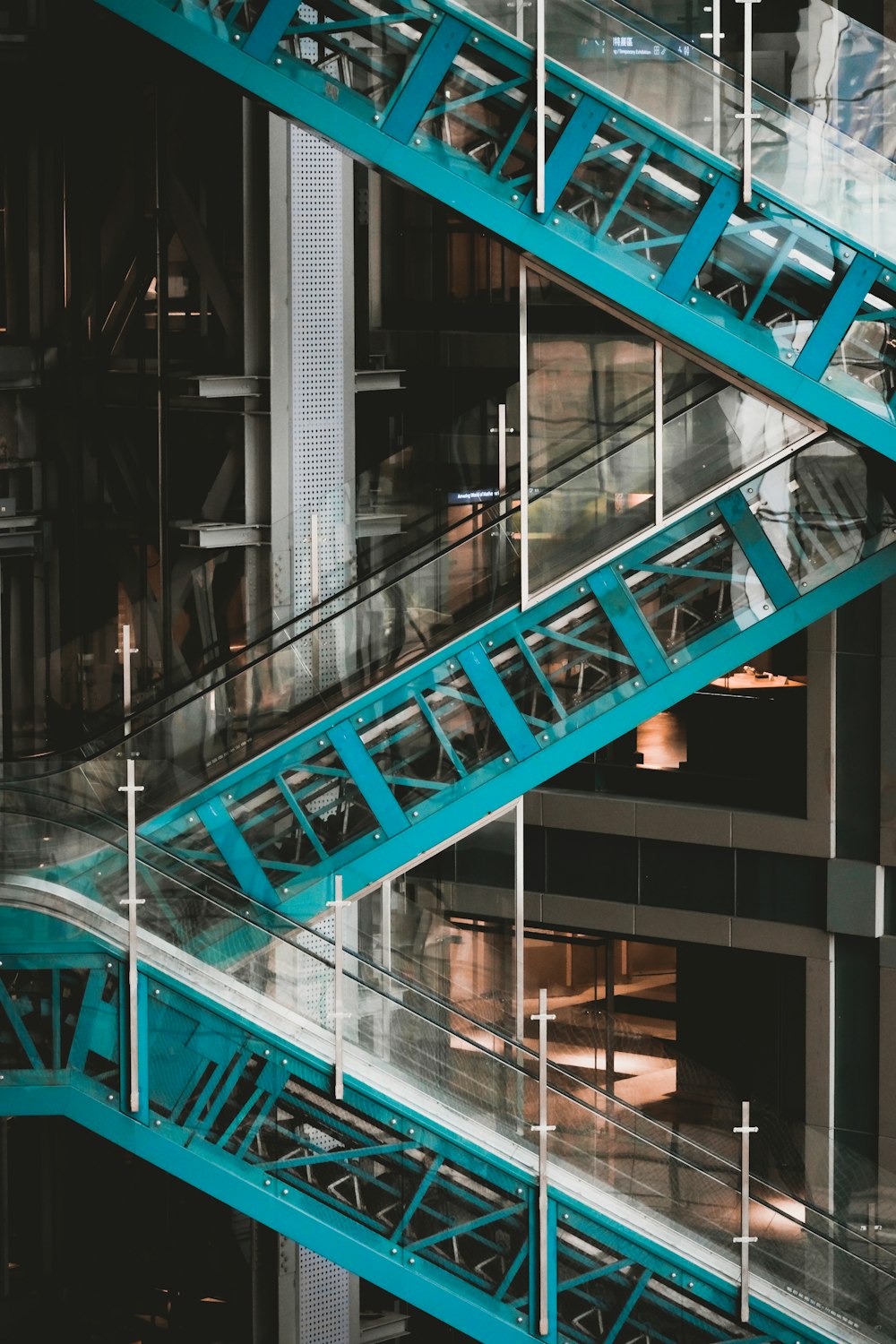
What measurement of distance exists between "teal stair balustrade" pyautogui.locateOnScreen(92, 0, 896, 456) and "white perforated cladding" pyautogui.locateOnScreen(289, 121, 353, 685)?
3892 millimetres

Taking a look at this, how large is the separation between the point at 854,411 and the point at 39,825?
5646mm

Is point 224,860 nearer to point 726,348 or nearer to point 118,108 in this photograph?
point 726,348

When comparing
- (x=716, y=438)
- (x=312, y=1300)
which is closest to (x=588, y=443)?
(x=716, y=438)

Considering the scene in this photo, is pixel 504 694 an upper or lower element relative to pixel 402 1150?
upper

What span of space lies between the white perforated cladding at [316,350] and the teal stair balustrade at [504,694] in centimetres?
300

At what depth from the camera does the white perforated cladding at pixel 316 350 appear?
1634 cm

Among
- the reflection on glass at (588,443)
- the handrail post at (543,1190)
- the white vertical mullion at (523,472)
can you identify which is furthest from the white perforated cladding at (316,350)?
the handrail post at (543,1190)

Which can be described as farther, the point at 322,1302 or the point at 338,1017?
the point at 322,1302

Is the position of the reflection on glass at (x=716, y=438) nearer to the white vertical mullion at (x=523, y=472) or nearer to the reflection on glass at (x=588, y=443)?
the reflection on glass at (x=588, y=443)

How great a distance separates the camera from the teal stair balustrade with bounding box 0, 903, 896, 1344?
1166cm

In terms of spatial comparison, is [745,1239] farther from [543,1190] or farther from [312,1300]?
[312,1300]

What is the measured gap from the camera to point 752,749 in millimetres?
21859

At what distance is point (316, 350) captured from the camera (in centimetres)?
1645

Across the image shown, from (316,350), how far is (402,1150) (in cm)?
711
